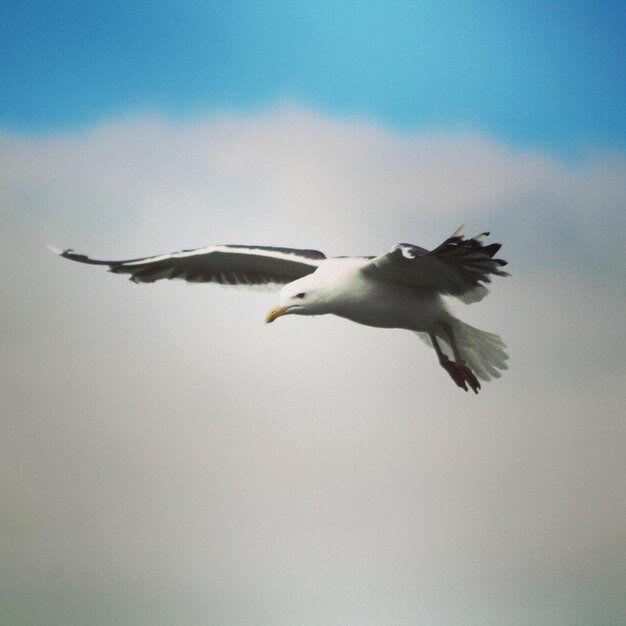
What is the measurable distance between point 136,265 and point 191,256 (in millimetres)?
213

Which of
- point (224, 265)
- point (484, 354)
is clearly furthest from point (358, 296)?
point (224, 265)

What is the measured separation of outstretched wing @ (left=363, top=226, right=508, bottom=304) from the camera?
353cm

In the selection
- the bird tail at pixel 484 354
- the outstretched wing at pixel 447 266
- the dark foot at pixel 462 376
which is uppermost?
the outstretched wing at pixel 447 266

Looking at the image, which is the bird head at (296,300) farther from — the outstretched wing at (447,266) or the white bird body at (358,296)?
the outstretched wing at (447,266)

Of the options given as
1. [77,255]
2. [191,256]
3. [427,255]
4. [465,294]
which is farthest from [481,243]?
[77,255]

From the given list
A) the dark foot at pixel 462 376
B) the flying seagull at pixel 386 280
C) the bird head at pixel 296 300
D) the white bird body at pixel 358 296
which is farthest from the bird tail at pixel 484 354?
the bird head at pixel 296 300

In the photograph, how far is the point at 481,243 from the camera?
138 inches

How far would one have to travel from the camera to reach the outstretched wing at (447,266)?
3.53 meters

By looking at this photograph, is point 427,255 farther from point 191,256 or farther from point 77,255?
point 77,255

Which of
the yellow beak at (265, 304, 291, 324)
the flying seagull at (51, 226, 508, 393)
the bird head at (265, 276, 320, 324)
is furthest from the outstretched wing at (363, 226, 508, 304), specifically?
the yellow beak at (265, 304, 291, 324)

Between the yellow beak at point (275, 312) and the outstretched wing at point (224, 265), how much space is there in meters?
0.33

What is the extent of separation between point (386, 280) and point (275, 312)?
40cm

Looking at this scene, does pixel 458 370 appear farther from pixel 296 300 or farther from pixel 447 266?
pixel 296 300

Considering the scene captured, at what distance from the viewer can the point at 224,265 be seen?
452 centimetres
